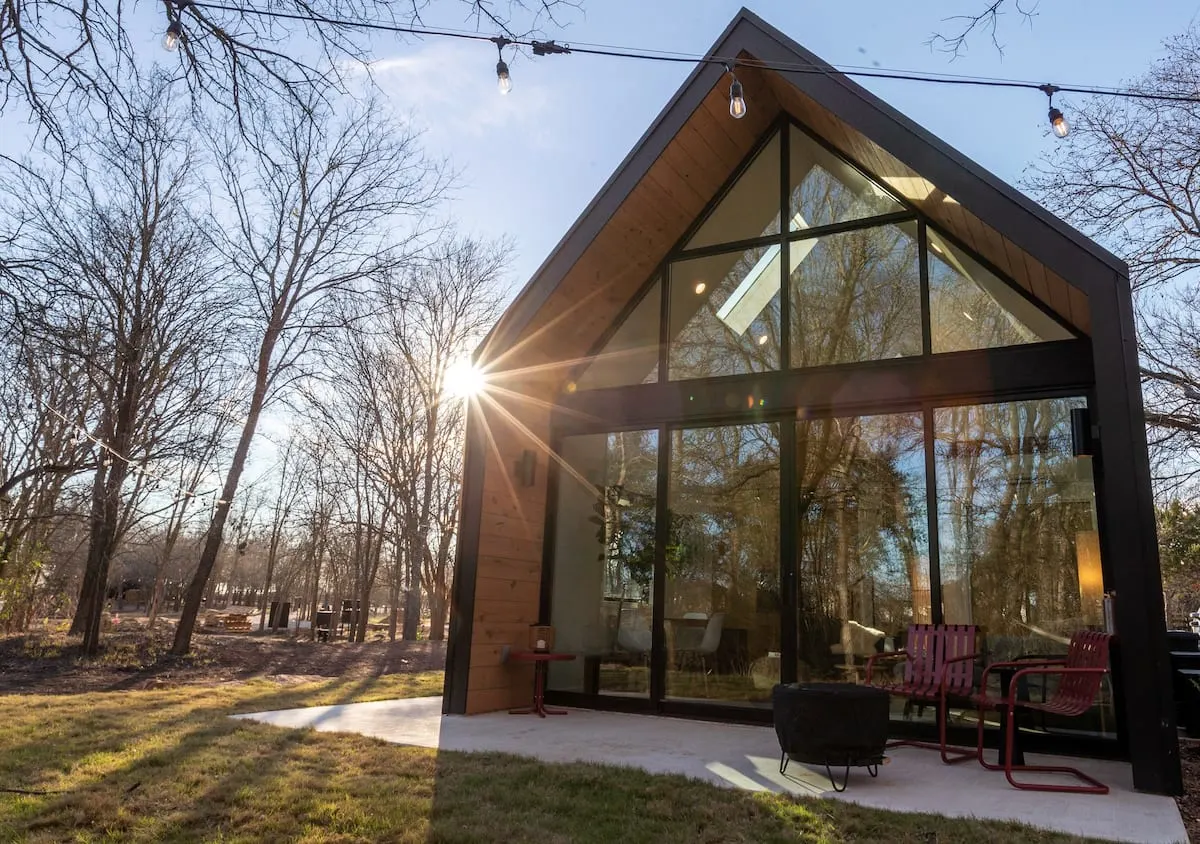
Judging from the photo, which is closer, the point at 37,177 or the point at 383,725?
the point at 37,177

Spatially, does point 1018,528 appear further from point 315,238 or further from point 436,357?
point 436,357

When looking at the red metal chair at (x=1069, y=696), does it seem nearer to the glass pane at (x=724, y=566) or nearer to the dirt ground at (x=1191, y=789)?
the dirt ground at (x=1191, y=789)

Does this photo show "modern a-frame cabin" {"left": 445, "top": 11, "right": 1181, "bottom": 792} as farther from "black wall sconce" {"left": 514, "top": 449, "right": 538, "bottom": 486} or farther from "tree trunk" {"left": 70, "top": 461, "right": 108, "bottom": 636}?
"tree trunk" {"left": 70, "top": 461, "right": 108, "bottom": 636}

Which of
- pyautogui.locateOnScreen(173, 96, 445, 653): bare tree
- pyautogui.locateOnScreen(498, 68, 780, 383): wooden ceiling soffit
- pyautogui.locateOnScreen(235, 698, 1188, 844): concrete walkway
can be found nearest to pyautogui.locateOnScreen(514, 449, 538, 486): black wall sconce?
pyautogui.locateOnScreen(498, 68, 780, 383): wooden ceiling soffit

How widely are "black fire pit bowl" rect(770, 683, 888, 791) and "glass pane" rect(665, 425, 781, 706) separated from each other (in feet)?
5.73

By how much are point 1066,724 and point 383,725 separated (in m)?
4.43

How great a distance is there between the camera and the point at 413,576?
1483cm

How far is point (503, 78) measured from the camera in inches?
143

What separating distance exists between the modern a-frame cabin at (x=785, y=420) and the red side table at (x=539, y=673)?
201 mm

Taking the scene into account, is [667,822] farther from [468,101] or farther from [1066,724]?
[468,101]

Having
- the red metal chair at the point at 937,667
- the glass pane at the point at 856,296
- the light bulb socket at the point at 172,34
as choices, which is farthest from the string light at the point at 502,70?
the red metal chair at the point at 937,667

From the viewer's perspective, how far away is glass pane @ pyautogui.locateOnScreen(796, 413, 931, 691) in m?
5.53

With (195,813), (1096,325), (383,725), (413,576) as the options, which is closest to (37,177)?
(195,813)

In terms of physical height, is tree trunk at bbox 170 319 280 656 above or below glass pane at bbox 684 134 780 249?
below
